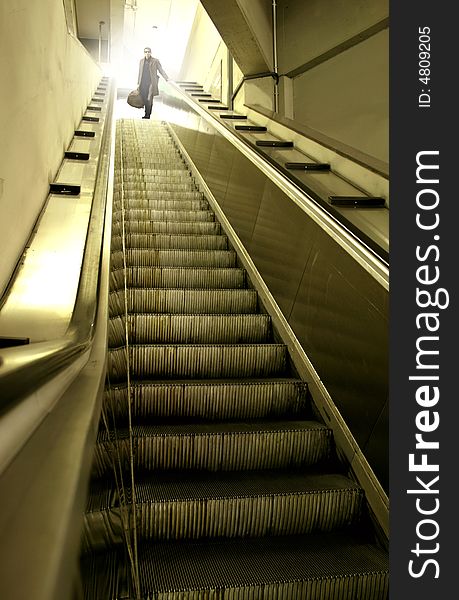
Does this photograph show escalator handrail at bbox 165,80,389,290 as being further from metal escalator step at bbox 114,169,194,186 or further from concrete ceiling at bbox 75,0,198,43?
concrete ceiling at bbox 75,0,198,43

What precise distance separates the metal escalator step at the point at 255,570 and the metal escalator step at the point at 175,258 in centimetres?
244

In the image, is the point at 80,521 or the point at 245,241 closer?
the point at 80,521

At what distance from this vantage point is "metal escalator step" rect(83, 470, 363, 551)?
2.03 meters

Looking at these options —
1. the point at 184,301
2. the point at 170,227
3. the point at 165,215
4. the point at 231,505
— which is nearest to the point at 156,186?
the point at 165,215

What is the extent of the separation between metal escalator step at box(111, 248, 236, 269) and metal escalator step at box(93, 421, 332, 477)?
184cm

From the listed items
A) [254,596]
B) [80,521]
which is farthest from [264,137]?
[80,521]

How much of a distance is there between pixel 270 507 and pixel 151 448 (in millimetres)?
581

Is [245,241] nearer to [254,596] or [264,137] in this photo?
[264,137]

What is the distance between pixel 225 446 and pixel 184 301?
135 cm

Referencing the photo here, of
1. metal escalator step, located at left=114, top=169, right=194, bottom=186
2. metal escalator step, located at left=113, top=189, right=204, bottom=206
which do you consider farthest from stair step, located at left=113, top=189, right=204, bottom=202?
metal escalator step, located at left=114, top=169, right=194, bottom=186

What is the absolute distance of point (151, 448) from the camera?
237 cm

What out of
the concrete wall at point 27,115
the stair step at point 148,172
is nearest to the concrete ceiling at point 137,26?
the stair step at point 148,172

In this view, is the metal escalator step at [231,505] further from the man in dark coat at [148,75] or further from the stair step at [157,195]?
the man in dark coat at [148,75]

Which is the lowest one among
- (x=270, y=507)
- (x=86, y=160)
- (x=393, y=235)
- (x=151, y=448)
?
(x=270, y=507)
